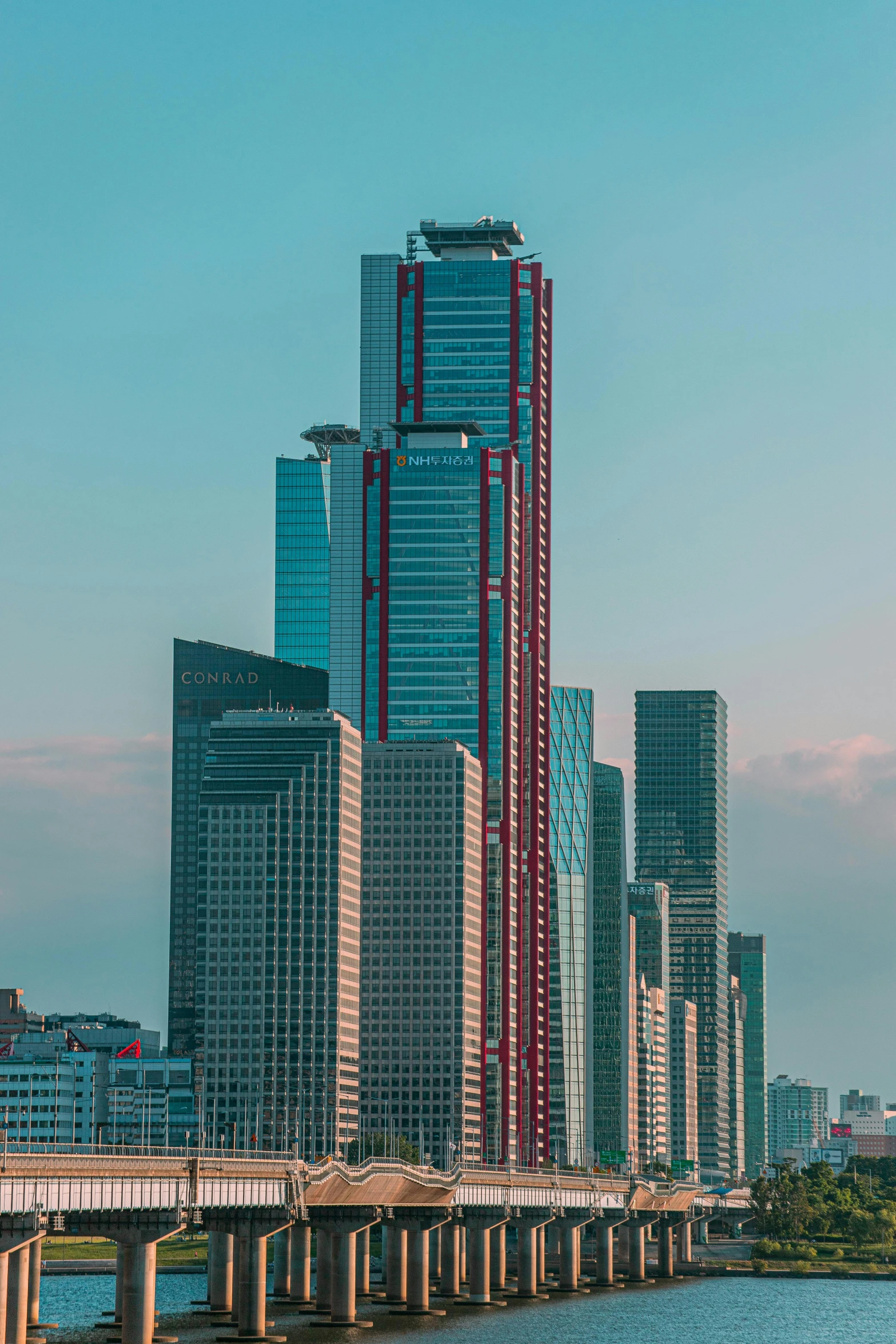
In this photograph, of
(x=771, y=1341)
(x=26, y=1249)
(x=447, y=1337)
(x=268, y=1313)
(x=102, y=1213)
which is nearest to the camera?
(x=102, y=1213)

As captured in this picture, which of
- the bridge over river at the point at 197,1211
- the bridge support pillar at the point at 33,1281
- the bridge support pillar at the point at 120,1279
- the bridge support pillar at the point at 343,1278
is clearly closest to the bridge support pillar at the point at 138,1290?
the bridge over river at the point at 197,1211

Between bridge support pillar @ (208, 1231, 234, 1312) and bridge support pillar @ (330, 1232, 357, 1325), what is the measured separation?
1212 centimetres

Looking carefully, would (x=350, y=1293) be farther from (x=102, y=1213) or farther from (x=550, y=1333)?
(x=102, y=1213)

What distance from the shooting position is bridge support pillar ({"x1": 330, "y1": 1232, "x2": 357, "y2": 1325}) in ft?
595

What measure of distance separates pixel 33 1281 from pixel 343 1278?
92.9 feet

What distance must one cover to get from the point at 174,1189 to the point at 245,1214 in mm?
19024

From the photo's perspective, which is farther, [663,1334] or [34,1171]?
[663,1334]

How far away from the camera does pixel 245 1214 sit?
534 feet

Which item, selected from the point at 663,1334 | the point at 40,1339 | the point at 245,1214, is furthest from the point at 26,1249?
the point at 663,1334

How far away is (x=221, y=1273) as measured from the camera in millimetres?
196000

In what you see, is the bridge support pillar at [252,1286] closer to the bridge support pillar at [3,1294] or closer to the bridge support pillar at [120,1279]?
the bridge support pillar at [120,1279]

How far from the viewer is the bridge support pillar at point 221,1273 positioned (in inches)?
7569

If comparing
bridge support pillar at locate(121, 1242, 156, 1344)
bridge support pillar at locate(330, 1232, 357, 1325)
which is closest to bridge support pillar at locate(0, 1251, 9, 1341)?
bridge support pillar at locate(121, 1242, 156, 1344)

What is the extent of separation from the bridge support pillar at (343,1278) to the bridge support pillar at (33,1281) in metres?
25.8
